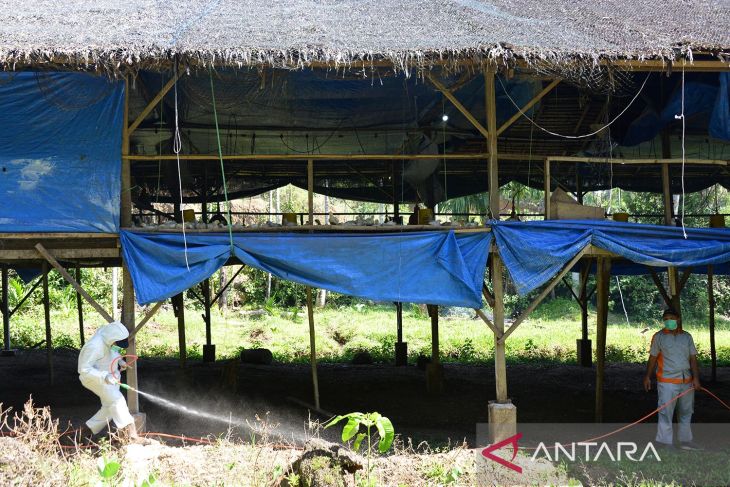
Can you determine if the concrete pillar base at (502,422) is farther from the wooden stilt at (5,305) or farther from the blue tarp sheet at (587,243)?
the wooden stilt at (5,305)

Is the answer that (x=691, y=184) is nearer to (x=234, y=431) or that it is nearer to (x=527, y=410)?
(x=527, y=410)

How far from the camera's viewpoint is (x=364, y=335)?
19.9m

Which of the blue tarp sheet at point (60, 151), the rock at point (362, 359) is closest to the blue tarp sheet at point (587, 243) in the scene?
the blue tarp sheet at point (60, 151)

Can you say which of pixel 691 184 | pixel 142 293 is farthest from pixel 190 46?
pixel 691 184

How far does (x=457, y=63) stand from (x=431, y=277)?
2172mm

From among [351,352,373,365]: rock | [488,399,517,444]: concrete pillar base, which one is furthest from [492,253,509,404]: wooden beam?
[351,352,373,365]: rock

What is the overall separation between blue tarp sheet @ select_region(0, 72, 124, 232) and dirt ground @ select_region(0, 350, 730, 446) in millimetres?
2694

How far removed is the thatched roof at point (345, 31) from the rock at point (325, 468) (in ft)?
12.0

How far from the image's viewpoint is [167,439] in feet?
29.2

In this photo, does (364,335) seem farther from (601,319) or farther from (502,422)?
(502,422)

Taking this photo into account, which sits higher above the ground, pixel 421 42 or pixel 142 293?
pixel 421 42

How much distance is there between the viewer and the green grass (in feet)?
57.2

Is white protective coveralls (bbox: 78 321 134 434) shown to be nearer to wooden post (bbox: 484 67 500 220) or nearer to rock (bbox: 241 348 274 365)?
wooden post (bbox: 484 67 500 220)

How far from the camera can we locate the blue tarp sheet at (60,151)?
8516mm
